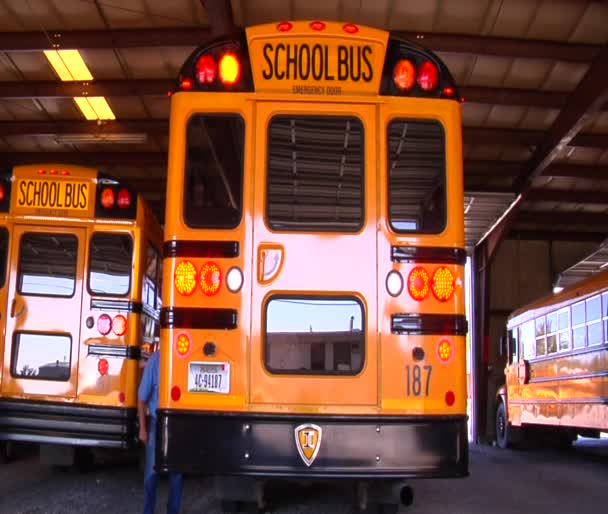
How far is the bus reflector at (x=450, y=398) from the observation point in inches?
166

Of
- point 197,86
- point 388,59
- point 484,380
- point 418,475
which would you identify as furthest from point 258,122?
point 484,380

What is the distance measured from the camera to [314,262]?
14.1ft

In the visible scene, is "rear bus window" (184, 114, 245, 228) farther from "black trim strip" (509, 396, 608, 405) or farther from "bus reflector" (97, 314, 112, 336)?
"black trim strip" (509, 396, 608, 405)

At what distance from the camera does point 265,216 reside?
436 cm

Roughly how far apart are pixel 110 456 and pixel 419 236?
22.2ft

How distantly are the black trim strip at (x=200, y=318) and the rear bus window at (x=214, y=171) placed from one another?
49 centimetres

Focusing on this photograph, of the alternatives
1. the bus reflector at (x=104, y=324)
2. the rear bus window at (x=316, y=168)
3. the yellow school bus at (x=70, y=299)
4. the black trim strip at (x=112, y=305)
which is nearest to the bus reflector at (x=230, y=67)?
the rear bus window at (x=316, y=168)

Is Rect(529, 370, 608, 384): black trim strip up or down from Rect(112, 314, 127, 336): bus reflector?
down

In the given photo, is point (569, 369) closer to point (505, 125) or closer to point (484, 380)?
point (505, 125)

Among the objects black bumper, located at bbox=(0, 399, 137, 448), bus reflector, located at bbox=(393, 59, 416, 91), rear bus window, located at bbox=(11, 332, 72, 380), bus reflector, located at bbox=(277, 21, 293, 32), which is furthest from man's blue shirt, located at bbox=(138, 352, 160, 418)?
bus reflector, located at bbox=(393, 59, 416, 91)

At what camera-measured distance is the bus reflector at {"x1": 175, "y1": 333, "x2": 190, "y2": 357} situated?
4.21 m

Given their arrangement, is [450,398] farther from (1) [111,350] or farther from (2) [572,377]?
(2) [572,377]

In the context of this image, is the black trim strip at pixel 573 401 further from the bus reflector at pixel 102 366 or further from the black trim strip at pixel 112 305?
the bus reflector at pixel 102 366

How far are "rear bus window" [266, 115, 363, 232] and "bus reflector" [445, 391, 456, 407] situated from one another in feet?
3.60
